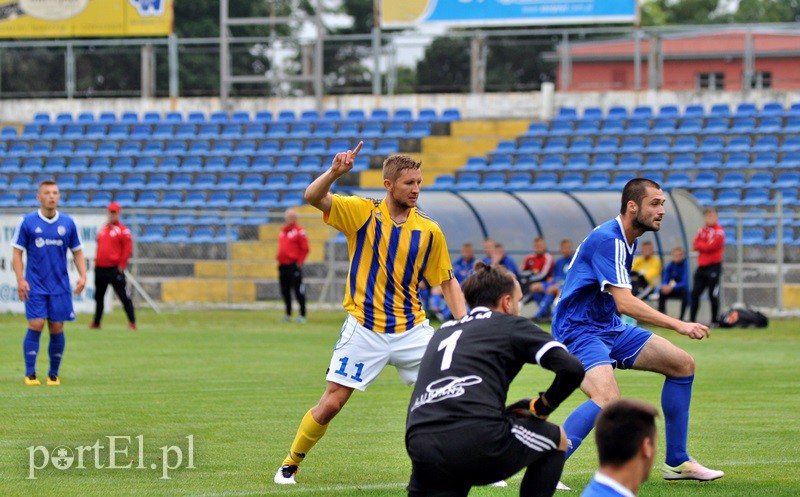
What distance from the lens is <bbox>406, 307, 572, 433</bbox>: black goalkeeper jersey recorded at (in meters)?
5.50

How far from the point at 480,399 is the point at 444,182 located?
79.5 feet

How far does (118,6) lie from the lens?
35.6m

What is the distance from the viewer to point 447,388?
5535 mm

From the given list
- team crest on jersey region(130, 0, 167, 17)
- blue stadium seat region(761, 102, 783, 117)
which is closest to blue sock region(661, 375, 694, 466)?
blue stadium seat region(761, 102, 783, 117)

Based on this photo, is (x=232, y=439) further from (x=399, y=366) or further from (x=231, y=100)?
(x=231, y=100)

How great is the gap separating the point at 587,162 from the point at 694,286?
7732 mm

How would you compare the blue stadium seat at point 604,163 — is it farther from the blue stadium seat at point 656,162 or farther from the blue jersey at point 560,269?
the blue jersey at point 560,269

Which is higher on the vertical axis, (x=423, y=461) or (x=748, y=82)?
(x=748, y=82)

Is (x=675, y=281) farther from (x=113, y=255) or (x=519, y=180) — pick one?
(x=113, y=255)

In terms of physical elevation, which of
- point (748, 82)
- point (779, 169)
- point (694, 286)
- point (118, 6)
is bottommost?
point (694, 286)

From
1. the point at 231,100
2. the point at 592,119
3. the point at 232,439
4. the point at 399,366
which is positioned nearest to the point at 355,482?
the point at 399,366

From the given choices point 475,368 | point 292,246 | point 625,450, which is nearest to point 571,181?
point 292,246

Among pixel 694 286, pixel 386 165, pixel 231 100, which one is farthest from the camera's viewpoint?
pixel 231 100

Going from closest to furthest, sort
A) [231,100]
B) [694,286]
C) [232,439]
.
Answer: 1. [232,439]
2. [694,286]
3. [231,100]
